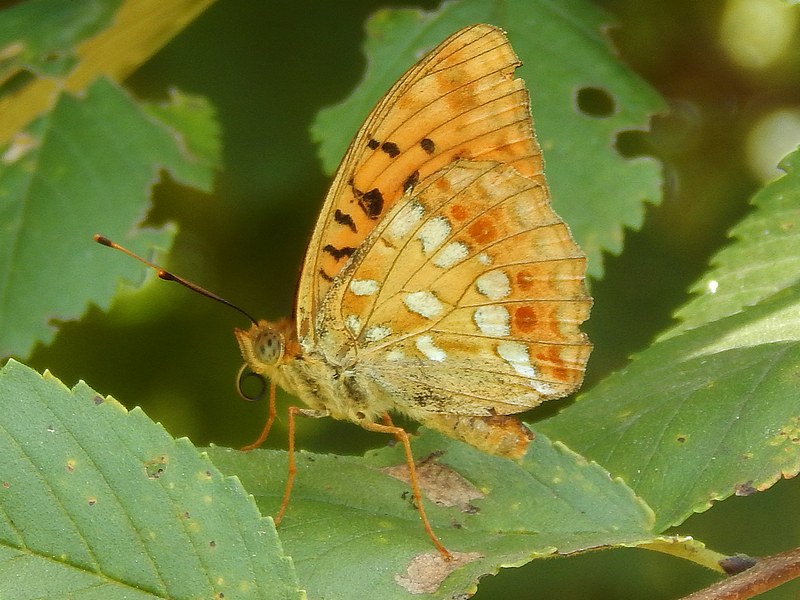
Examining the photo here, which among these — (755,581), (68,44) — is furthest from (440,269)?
(68,44)

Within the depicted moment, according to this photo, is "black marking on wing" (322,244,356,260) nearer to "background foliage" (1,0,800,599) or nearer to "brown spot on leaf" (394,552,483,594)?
"brown spot on leaf" (394,552,483,594)

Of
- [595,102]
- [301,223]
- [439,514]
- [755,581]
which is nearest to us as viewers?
[755,581]

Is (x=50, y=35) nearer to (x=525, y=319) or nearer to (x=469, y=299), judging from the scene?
(x=469, y=299)

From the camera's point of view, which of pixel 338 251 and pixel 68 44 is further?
pixel 68 44

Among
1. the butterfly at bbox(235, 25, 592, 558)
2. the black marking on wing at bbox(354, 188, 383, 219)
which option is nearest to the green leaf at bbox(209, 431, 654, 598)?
the butterfly at bbox(235, 25, 592, 558)

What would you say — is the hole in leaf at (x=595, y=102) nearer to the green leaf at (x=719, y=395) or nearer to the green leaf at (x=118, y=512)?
the green leaf at (x=719, y=395)

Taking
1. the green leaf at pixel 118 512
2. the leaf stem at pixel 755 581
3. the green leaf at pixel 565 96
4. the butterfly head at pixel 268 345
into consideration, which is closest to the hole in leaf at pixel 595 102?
the green leaf at pixel 565 96
